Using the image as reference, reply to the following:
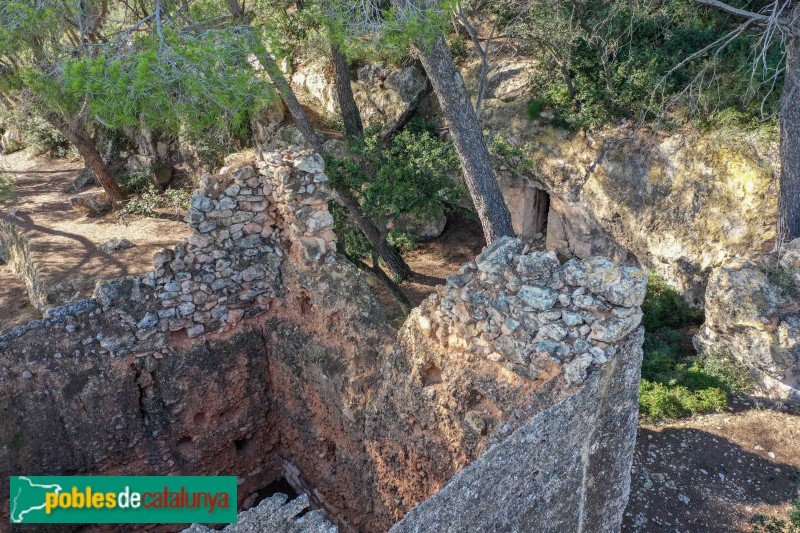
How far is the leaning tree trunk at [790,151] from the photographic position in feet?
34.1

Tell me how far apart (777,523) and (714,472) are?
1.11 metres

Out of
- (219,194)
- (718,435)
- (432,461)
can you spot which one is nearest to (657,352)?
(718,435)

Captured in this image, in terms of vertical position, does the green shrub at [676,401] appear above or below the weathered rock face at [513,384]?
below

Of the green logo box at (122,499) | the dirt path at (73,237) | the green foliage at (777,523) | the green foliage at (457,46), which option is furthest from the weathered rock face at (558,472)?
the green foliage at (457,46)

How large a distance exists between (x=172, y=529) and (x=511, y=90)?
1177 centimetres

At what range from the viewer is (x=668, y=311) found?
1248 cm

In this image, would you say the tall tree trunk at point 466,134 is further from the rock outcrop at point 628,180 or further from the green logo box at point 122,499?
the green logo box at point 122,499

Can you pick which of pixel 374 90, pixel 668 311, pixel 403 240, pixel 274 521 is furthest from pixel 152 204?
pixel 274 521

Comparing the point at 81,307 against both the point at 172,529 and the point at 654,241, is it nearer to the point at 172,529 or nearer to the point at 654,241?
the point at 172,529

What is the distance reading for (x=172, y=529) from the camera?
8141 mm

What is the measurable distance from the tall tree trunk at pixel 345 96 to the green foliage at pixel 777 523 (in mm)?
9731

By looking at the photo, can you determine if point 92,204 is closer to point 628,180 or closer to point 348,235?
point 348,235

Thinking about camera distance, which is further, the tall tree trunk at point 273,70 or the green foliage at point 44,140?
the green foliage at point 44,140

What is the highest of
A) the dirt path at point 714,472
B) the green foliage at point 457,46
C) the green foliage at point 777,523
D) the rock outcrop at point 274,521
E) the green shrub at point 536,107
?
the green foliage at point 457,46
